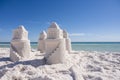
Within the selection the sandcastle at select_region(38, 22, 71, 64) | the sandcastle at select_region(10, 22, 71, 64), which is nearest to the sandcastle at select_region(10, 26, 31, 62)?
the sandcastle at select_region(10, 22, 71, 64)

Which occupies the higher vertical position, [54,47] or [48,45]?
[48,45]

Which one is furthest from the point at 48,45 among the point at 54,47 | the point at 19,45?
the point at 19,45

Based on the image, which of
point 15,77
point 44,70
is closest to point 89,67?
point 44,70

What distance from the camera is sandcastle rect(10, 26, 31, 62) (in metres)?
11.9

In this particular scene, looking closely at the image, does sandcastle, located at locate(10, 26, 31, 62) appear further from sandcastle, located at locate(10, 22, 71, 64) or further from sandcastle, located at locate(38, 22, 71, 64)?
sandcastle, located at locate(38, 22, 71, 64)

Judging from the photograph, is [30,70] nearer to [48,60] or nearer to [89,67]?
[48,60]

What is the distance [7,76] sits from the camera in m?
7.46

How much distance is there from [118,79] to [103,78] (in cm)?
76

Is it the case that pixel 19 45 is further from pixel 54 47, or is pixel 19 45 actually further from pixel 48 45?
pixel 54 47

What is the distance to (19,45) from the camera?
12062 mm

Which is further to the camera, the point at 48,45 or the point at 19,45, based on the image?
the point at 19,45

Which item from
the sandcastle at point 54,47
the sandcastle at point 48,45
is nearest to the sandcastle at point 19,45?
the sandcastle at point 48,45

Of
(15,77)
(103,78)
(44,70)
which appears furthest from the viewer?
(44,70)

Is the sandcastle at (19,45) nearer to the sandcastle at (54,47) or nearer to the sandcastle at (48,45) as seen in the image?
the sandcastle at (48,45)
